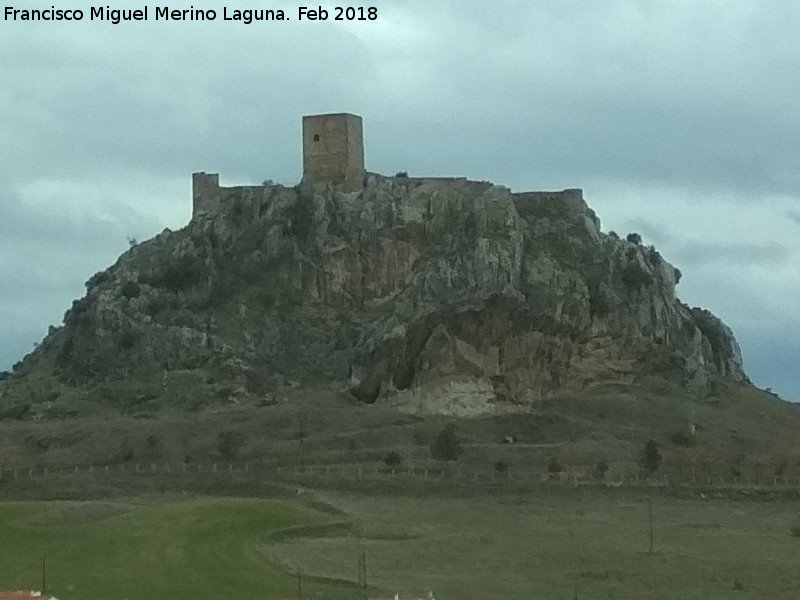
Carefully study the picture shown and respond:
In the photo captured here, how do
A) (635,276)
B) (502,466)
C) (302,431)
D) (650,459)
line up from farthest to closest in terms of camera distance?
(635,276)
(302,431)
(650,459)
(502,466)

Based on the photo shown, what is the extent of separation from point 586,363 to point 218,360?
26053 millimetres

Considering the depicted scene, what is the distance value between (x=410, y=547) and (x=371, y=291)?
246 feet

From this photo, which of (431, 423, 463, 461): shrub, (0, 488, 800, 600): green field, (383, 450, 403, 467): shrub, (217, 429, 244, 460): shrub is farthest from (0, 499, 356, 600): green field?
(431, 423, 463, 461): shrub

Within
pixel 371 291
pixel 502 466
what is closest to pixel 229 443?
pixel 502 466

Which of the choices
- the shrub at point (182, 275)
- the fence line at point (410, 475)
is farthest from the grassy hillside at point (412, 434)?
the shrub at point (182, 275)

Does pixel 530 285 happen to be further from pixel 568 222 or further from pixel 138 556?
pixel 138 556

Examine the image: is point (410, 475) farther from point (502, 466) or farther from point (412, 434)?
point (412, 434)

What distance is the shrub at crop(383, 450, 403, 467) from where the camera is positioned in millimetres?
86669

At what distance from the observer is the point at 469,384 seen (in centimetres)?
11006

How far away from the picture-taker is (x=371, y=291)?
441 feet

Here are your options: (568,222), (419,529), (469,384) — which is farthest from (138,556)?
(568,222)

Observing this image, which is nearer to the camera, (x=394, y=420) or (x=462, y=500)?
(x=462, y=500)

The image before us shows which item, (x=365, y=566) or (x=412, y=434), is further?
(x=412, y=434)

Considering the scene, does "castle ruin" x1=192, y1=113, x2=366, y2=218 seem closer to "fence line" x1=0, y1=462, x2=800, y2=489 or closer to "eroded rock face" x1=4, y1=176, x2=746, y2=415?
"eroded rock face" x1=4, y1=176, x2=746, y2=415
